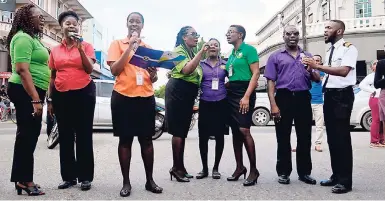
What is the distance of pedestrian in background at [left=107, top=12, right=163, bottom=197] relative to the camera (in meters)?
4.34

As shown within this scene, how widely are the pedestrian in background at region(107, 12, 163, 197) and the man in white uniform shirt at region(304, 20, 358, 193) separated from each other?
5.77ft

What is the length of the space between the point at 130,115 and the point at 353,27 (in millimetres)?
24934

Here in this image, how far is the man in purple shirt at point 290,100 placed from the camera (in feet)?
16.3

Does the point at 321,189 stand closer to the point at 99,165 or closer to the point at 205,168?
the point at 205,168

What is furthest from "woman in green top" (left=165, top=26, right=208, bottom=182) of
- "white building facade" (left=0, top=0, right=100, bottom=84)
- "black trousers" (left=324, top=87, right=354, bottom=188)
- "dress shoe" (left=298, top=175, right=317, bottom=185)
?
"white building facade" (left=0, top=0, right=100, bottom=84)

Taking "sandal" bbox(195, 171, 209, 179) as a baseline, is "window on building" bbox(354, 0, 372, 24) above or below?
above

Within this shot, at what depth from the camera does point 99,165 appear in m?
6.30

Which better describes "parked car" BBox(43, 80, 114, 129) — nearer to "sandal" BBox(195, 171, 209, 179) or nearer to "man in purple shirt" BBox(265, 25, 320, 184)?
"sandal" BBox(195, 171, 209, 179)

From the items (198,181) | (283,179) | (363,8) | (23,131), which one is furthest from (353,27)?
(23,131)

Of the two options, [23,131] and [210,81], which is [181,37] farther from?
[23,131]

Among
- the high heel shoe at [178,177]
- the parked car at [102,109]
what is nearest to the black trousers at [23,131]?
the high heel shoe at [178,177]

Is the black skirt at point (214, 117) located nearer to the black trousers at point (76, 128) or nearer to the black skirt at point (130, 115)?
the black skirt at point (130, 115)

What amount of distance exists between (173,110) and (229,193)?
1279 millimetres

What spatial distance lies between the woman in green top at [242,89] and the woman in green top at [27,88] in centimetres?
213
